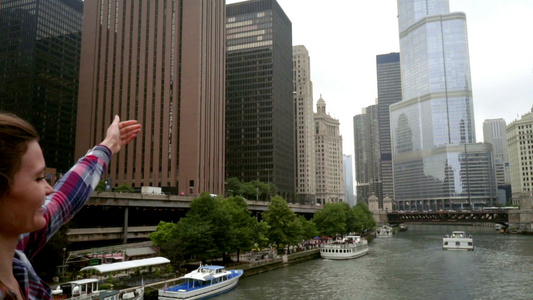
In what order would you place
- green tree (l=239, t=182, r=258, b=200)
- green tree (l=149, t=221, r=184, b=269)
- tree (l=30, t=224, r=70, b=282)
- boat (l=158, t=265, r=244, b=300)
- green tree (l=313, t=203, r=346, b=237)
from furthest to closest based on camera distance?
green tree (l=239, t=182, r=258, b=200) → green tree (l=313, t=203, r=346, b=237) → green tree (l=149, t=221, r=184, b=269) → tree (l=30, t=224, r=70, b=282) → boat (l=158, t=265, r=244, b=300)

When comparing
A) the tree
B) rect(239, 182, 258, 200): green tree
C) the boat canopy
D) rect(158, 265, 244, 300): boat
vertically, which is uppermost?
rect(239, 182, 258, 200): green tree

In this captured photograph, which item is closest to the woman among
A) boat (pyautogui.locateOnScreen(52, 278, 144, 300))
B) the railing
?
boat (pyautogui.locateOnScreen(52, 278, 144, 300))

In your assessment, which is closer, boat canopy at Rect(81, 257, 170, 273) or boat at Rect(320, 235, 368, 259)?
boat canopy at Rect(81, 257, 170, 273)

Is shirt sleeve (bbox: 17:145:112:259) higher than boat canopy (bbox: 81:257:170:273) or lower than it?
higher

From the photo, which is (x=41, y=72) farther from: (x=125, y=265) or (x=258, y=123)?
(x=125, y=265)

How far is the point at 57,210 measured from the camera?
9.50 feet

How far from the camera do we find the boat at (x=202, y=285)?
4241 cm

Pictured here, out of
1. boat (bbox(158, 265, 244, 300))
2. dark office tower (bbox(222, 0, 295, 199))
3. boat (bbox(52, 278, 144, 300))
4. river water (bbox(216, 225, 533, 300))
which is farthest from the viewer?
dark office tower (bbox(222, 0, 295, 199))

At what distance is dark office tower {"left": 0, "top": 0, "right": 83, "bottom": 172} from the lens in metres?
156

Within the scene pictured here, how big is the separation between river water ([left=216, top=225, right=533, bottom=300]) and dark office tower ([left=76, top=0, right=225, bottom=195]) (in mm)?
58106

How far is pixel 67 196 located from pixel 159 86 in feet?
423

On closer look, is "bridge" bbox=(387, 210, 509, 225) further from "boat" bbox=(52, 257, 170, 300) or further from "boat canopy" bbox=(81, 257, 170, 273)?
"boat" bbox=(52, 257, 170, 300)

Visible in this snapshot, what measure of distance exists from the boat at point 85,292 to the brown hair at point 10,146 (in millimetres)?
38600

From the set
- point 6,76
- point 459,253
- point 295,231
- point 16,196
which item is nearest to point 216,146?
point 295,231
